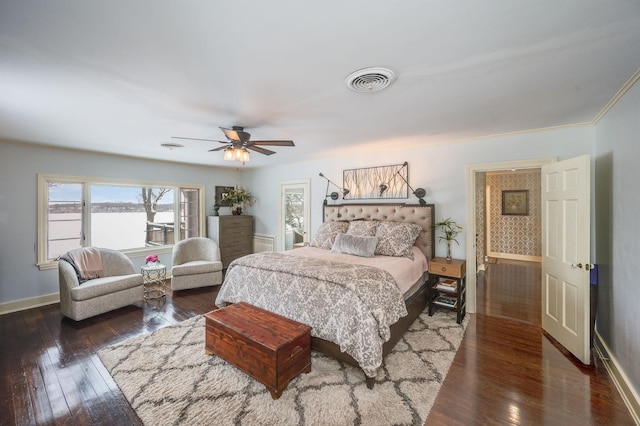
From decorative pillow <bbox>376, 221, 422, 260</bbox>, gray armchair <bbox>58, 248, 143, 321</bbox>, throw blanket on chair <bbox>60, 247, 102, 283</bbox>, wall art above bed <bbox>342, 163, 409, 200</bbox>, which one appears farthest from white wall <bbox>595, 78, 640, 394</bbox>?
throw blanket on chair <bbox>60, 247, 102, 283</bbox>

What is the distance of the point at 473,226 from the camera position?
12.3 feet

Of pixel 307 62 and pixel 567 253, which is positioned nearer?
pixel 307 62

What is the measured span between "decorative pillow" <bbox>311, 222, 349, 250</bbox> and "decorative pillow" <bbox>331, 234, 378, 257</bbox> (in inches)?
12.8

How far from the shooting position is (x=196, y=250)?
5.31 meters

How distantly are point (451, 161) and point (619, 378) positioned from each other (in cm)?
281

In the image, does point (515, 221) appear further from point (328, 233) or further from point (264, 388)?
point (264, 388)

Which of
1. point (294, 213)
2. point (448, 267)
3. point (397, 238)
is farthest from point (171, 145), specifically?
point (448, 267)


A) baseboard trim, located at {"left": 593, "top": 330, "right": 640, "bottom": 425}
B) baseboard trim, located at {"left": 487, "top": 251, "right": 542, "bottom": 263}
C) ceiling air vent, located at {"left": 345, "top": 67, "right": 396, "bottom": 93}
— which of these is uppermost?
ceiling air vent, located at {"left": 345, "top": 67, "right": 396, "bottom": 93}

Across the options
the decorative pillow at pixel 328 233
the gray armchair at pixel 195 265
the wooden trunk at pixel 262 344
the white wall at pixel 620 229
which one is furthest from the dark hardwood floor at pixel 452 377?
the decorative pillow at pixel 328 233

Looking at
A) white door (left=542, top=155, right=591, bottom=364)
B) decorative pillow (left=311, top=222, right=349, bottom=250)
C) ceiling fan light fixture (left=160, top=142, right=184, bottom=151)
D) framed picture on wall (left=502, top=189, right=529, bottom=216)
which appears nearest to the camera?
white door (left=542, top=155, right=591, bottom=364)

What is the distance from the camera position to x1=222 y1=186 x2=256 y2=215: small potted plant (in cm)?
649

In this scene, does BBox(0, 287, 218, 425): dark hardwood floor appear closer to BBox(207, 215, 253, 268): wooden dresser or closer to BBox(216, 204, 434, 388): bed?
BBox(216, 204, 434, 388): bed

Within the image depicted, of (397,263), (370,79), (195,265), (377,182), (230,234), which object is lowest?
(195,265)

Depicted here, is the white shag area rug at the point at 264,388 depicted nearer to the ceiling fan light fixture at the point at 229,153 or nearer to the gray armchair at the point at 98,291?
the gray armchair at the point at 98,291
